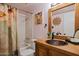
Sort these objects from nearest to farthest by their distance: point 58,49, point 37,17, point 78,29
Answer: point 58,49 < point 78,29 < point 37,17

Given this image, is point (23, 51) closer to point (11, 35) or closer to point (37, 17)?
point (11, 35)

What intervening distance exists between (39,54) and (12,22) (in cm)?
56

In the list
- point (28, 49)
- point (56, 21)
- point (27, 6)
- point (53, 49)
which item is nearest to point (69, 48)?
point (53, 49)

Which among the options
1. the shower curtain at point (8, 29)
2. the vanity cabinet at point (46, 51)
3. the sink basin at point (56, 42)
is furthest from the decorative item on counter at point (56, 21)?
the shower curtain at point (8, 29)

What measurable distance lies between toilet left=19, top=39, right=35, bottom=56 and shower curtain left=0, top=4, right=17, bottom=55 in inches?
4.6

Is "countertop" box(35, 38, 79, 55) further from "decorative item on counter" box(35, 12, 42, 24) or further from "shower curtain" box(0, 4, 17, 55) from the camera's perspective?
"shower curtain" box(0, 4, 17, 55)

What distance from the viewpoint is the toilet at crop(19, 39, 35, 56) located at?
1.55 meters

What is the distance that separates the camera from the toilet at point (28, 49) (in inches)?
61.2

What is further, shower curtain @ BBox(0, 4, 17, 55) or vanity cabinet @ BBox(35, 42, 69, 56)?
shower curtain @ BBox(0, 4, 17, 55)

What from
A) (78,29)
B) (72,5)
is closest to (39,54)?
(78,29)

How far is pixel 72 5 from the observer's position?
1510mm

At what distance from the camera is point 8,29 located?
1547 millimetres

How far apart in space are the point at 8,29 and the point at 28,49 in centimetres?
38

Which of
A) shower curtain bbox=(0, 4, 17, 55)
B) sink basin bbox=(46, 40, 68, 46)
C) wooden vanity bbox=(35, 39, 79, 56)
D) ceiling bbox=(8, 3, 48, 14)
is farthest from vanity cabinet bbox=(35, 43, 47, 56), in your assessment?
ceiling bbox=(8, 3, 48, 14)
